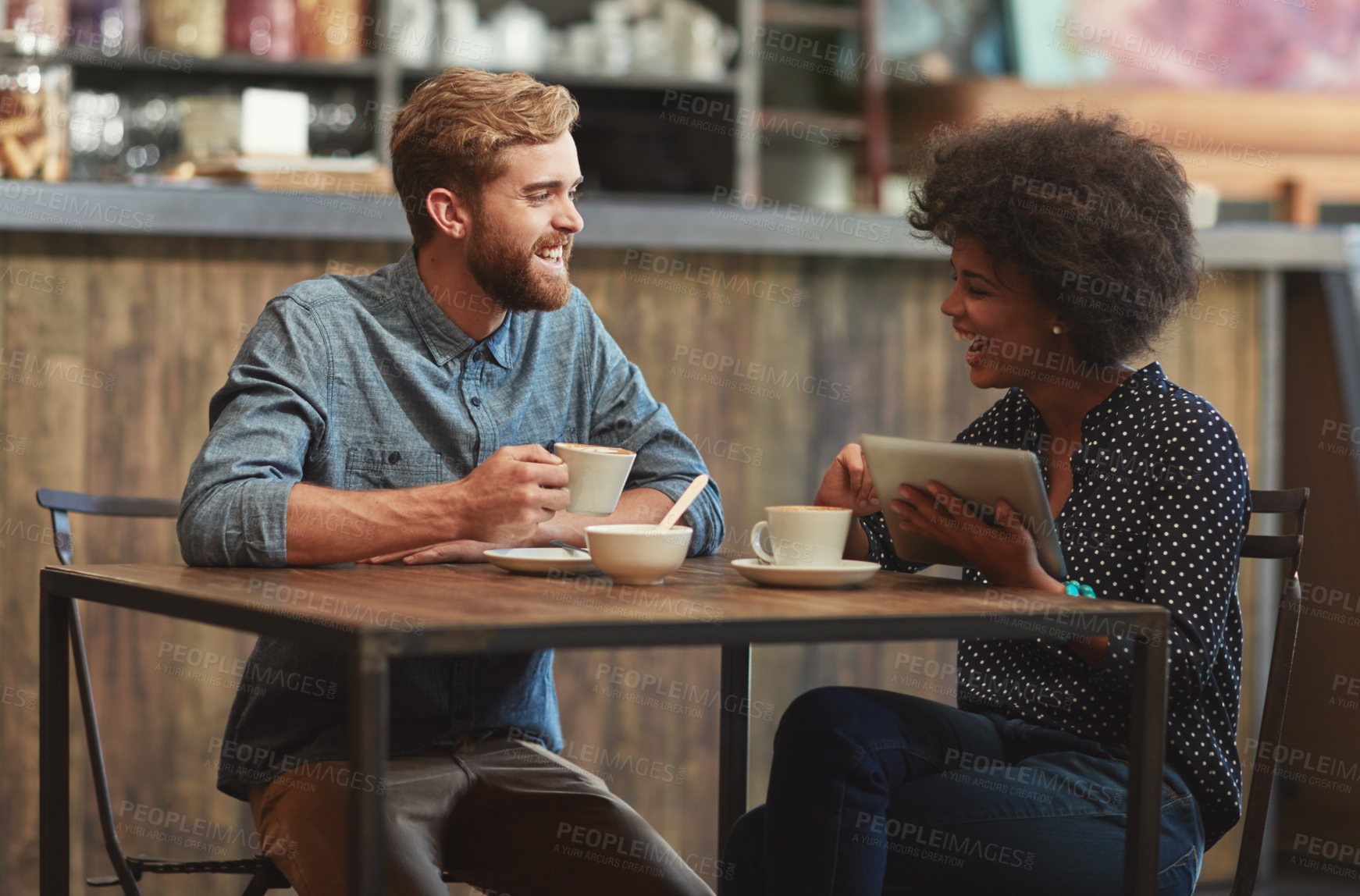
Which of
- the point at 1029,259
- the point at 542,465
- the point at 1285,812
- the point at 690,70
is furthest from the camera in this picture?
the point at 690,70

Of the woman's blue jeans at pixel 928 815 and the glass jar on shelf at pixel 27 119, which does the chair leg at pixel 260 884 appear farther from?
the glass jar on shelf at pixel 27 119

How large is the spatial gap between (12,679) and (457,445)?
1301mm

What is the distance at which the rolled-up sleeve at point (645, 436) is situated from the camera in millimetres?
1829

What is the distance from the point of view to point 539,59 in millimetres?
4395

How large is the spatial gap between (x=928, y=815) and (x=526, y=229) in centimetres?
88

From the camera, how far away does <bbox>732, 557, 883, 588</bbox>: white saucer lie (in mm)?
1391

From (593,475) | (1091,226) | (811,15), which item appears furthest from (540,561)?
(811,15)

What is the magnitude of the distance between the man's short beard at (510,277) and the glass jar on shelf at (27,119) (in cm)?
130

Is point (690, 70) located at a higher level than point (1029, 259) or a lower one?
higher

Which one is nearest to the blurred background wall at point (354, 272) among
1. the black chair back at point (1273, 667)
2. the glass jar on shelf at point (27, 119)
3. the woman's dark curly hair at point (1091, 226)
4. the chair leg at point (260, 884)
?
the glass jar on shelf at point (27, 119)

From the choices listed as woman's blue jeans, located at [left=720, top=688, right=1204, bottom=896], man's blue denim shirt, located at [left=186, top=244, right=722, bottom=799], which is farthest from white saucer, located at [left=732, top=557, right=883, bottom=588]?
man's blue denim shirt, located at [left=186, top=244, right=722, bottom=799]

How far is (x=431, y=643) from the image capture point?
1.09 meters

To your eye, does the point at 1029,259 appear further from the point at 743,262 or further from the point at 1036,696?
the point at 743,262

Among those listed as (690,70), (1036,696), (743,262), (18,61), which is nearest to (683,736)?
(743,262)
